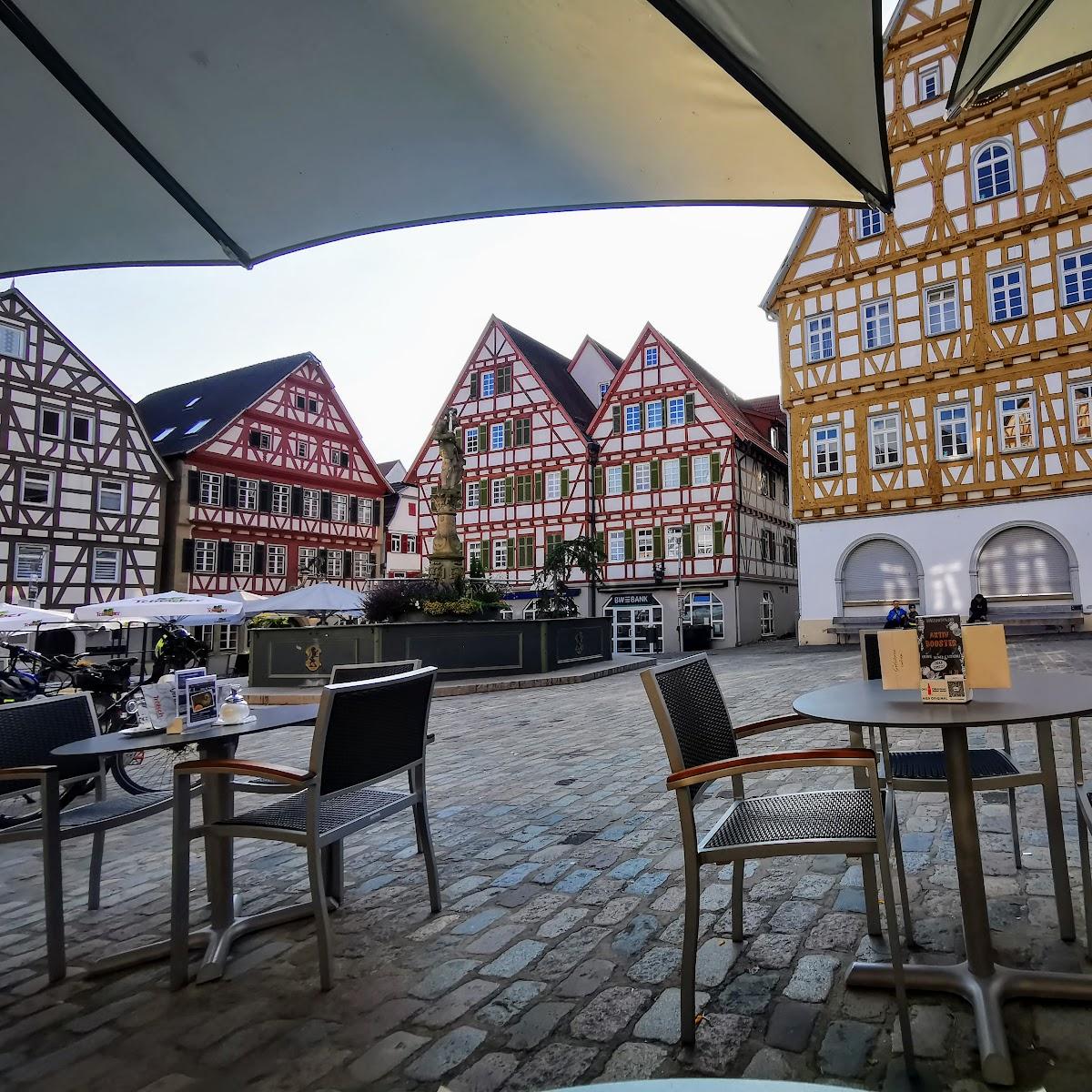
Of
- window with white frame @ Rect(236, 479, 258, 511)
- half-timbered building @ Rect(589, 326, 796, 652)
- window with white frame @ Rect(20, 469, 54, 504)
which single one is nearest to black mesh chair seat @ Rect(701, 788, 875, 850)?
half-timbered building @ Rect(589, 326, 796, 652)

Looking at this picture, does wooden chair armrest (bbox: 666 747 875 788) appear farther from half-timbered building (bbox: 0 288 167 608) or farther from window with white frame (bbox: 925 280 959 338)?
half-timbered building (bbox: 0 288 167 608)

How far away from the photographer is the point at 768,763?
230cm

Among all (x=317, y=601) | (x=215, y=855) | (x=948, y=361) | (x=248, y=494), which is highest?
(x=948, y=361)

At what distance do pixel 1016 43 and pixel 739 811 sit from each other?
8.67ft

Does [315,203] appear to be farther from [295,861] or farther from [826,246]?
[826,246]

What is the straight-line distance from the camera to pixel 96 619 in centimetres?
1421

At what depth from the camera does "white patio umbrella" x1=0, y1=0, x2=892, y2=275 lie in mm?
2031

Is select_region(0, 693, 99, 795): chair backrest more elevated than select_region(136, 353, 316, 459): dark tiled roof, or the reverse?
select_region(136, 353, 316, 459): dark tiled roof

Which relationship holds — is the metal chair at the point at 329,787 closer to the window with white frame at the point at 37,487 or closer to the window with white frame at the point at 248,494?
the window with white frame at the point at 37,487

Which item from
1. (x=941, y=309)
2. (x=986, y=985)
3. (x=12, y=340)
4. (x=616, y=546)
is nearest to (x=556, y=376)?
(x=616, y=546)

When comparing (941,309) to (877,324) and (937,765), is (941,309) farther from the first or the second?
(937,765)

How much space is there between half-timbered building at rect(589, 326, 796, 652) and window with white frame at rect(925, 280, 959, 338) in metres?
7.90

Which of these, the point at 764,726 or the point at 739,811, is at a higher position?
the point at 764,726

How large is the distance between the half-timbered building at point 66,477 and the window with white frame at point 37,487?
3cm
